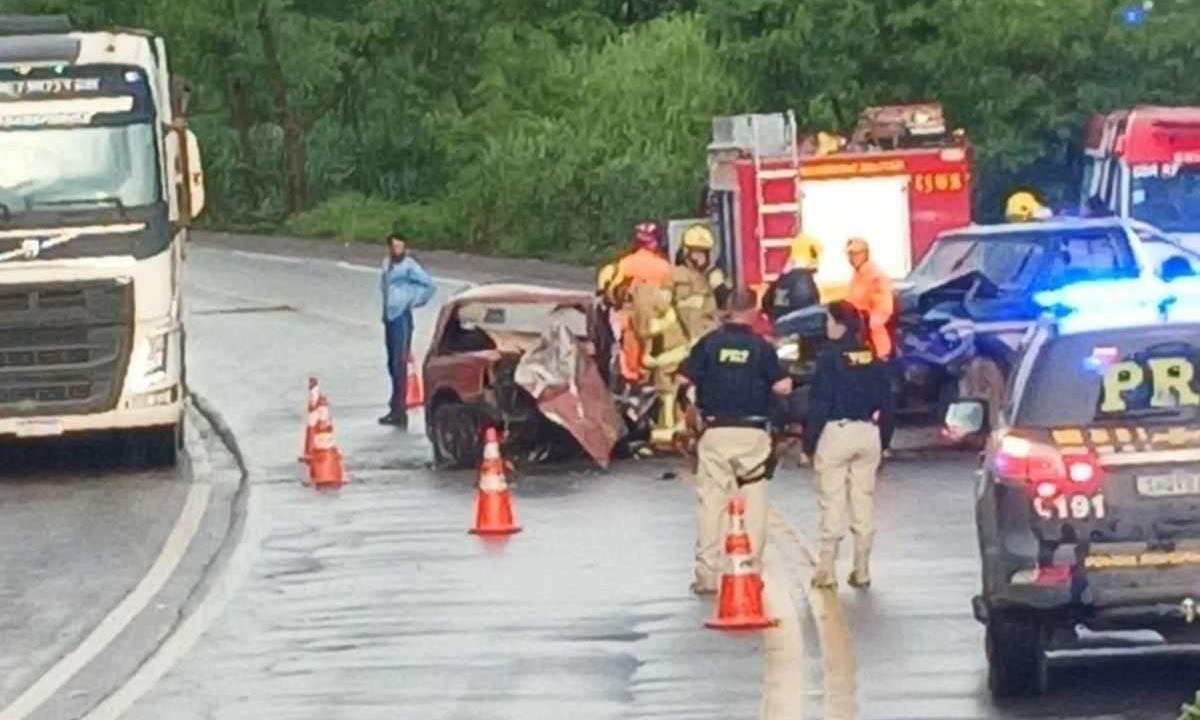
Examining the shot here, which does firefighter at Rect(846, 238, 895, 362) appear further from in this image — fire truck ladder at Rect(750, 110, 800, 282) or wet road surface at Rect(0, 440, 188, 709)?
fire truck ladder at Rect(750, 110, 800, 282)

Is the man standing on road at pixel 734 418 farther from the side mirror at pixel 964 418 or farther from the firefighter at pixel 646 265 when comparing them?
the firefighter at pixel 646 265

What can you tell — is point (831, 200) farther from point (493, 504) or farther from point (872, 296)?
point (493, 504)

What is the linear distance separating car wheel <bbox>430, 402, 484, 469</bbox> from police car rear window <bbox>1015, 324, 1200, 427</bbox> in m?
13.6

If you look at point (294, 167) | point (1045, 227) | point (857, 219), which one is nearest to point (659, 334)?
point (1045, 227)

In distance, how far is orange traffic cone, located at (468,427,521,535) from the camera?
71.6 ft

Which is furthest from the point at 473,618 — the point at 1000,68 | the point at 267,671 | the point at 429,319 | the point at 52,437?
the point at 1000,68

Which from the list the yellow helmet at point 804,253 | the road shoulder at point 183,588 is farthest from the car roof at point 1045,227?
the road shoulder at point 183,588

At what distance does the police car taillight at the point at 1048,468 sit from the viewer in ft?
Result: 43.7

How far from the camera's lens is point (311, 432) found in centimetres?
2711

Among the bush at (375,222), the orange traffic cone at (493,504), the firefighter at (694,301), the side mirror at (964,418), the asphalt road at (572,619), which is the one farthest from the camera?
the bush at (375,222)

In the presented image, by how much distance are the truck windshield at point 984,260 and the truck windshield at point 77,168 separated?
6549mm

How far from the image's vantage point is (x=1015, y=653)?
1388 centimetres

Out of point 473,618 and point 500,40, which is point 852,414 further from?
point 500,40

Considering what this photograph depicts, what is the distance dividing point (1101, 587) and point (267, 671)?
466 cm
